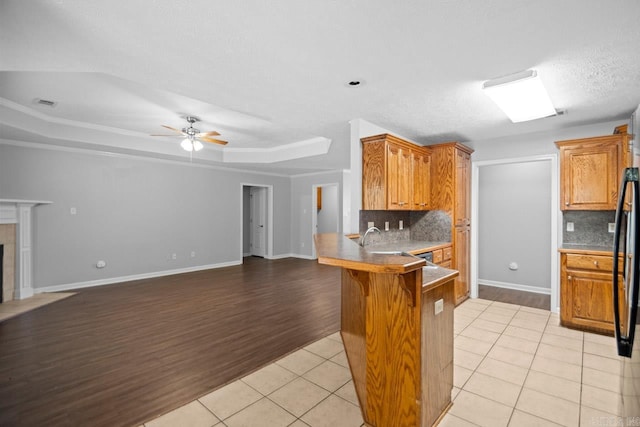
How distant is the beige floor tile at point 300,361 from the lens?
2.52 m

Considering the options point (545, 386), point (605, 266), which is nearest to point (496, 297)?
point (605, 266)

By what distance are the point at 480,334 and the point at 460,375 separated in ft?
3.26

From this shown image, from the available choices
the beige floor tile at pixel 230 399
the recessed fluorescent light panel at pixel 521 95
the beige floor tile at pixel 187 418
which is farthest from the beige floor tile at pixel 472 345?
the recessed fluorescent light panel at pixel 521 95

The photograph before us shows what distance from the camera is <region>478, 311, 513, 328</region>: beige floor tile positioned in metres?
3.58

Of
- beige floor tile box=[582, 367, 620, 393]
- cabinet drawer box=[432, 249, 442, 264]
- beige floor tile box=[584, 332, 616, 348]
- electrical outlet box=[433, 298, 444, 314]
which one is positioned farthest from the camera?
cabinet drawer box=[432, 249, 442, 264]

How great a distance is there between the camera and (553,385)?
7.45 ft

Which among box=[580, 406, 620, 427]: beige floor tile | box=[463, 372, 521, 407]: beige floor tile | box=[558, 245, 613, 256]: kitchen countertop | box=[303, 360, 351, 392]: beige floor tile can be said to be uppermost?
box=[558, 245, 613, 256]: kitchen countertop

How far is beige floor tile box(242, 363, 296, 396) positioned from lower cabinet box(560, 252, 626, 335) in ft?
10.3

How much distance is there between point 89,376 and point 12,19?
2505 mm

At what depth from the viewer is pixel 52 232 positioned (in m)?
4.77

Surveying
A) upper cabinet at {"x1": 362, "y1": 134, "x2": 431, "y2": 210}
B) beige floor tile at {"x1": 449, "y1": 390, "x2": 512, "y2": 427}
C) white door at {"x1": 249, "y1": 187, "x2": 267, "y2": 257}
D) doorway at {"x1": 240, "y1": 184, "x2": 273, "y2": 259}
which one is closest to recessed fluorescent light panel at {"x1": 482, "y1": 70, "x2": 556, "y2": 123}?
upper cabinet at {"x1": 362, "y1": 134, "x2": 431, "y2": 210}

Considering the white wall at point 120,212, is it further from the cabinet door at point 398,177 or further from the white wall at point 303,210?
the cabinet door at point 398,177

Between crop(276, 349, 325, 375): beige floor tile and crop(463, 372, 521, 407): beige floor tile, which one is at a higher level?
crop(463, 372, 521, 407): beige floor tile

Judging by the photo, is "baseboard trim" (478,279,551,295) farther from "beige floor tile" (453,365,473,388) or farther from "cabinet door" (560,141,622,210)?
"beige floor tile" (453,365,473,388)
